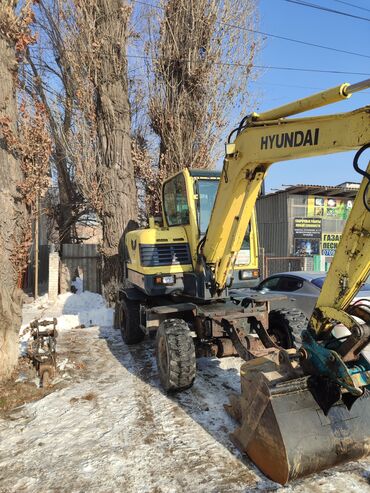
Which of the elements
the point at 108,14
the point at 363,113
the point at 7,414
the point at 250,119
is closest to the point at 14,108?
the point at 250,119

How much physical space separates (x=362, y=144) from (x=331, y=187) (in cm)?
1389

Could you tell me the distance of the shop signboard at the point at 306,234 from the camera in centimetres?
1605

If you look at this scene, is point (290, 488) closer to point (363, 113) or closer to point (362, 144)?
point (362, 144)

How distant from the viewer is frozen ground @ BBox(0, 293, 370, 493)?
3182 mm

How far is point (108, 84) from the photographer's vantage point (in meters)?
10.8

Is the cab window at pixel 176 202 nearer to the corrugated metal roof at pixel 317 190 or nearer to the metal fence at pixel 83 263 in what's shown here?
the metal fence at pixel 83 263

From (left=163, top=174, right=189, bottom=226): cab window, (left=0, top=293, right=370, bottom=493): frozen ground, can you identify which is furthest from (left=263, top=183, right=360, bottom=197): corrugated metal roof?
(left=0, top=293, right=370, bottom=493): frozen ground

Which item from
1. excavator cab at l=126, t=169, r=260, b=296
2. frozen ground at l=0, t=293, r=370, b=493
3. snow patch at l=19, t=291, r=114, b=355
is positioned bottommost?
frozen ground at l=0, t=293, r=370, b=493

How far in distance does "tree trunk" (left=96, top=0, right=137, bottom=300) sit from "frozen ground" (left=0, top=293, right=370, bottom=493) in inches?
195

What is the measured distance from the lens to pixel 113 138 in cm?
1084

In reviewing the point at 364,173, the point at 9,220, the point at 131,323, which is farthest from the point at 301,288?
the point at 9,220

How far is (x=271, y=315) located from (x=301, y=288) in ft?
7.77

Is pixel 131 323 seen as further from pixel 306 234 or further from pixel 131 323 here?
pixel 306 234

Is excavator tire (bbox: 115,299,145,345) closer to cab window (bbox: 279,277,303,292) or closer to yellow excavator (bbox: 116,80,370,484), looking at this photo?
yellow excavator (bbox: 116,80,370,484)
